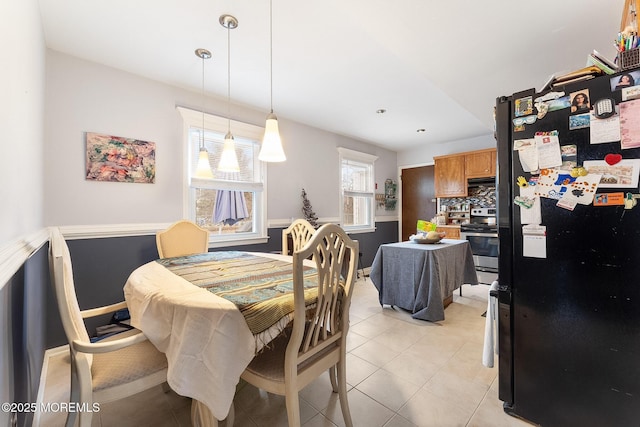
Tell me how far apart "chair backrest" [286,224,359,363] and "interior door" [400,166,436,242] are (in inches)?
180

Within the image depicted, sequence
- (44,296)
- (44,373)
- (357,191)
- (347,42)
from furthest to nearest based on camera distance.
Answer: (357,191)
(347,42)
(44,296)
(44,373)

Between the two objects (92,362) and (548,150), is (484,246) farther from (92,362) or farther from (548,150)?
(92,362)

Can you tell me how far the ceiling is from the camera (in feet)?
Answer: 5.49

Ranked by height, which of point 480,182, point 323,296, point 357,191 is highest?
point 480,182

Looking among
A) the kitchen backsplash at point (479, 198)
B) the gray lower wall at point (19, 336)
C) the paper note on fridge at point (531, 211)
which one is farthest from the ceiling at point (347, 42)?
the kitchen backsplash at point (479, 198)

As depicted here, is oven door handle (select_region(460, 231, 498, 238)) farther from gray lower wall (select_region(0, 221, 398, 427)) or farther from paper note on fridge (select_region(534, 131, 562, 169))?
paper note on fridge (select_region(534, 131, 562, 169))

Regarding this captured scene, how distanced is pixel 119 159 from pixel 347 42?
2.29 m

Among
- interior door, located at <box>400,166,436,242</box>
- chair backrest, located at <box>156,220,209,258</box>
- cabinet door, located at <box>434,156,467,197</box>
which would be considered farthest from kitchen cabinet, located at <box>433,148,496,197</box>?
chair backrest, located at <box>156,220,209,258</box>

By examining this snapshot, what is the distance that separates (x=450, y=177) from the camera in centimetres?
492

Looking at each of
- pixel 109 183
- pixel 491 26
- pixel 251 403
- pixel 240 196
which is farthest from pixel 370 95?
pixel 251 403

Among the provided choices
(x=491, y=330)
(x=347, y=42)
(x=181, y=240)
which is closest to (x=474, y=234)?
(x=491, y=330)

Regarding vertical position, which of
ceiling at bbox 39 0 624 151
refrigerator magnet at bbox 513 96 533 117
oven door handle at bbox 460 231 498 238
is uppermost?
ceiling at bbox 39 0 624 151

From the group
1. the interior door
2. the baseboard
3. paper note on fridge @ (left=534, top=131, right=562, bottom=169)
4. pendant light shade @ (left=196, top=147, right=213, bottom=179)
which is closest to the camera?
paper note on fridge @ (left=534, top=131, right=562, bottom=169)

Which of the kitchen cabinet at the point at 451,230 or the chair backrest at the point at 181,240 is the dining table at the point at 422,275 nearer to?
the kitchen cabinet at the point at 451,230
